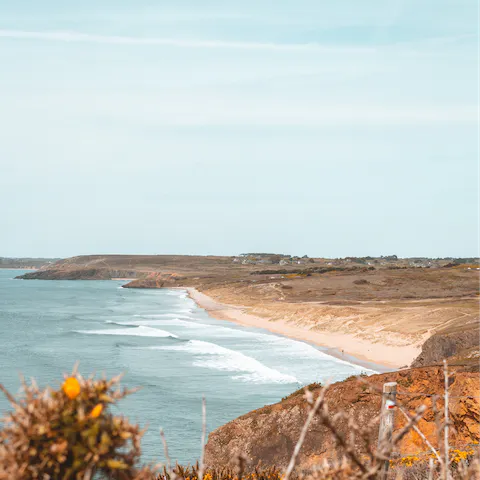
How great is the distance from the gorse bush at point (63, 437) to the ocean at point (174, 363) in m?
12.7

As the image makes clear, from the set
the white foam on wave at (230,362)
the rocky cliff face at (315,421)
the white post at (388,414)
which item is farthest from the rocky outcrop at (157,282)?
the white post at (388,414)

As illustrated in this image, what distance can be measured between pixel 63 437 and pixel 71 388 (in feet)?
0.67

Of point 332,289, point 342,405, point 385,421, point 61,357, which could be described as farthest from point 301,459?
point 332,289

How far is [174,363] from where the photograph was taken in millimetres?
40062

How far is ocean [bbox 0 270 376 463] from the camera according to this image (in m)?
26.6

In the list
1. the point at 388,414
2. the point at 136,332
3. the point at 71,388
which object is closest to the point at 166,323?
the point at 136,332

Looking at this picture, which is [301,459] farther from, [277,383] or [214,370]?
[214,370]

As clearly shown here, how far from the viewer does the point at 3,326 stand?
67.2 metres

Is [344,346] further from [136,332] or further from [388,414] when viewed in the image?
[388,414]

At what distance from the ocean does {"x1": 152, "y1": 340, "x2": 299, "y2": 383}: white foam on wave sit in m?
0.06

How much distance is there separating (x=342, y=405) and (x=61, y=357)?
31.7m

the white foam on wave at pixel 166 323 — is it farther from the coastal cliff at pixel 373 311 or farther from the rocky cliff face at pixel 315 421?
the rocky cliff face at pixel 315 421

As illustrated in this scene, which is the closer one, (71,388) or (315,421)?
(71,388)

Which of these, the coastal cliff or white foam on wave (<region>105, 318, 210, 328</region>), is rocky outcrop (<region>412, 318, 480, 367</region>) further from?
white foam on wave (<region>105, 318, 210, 328</region>)
